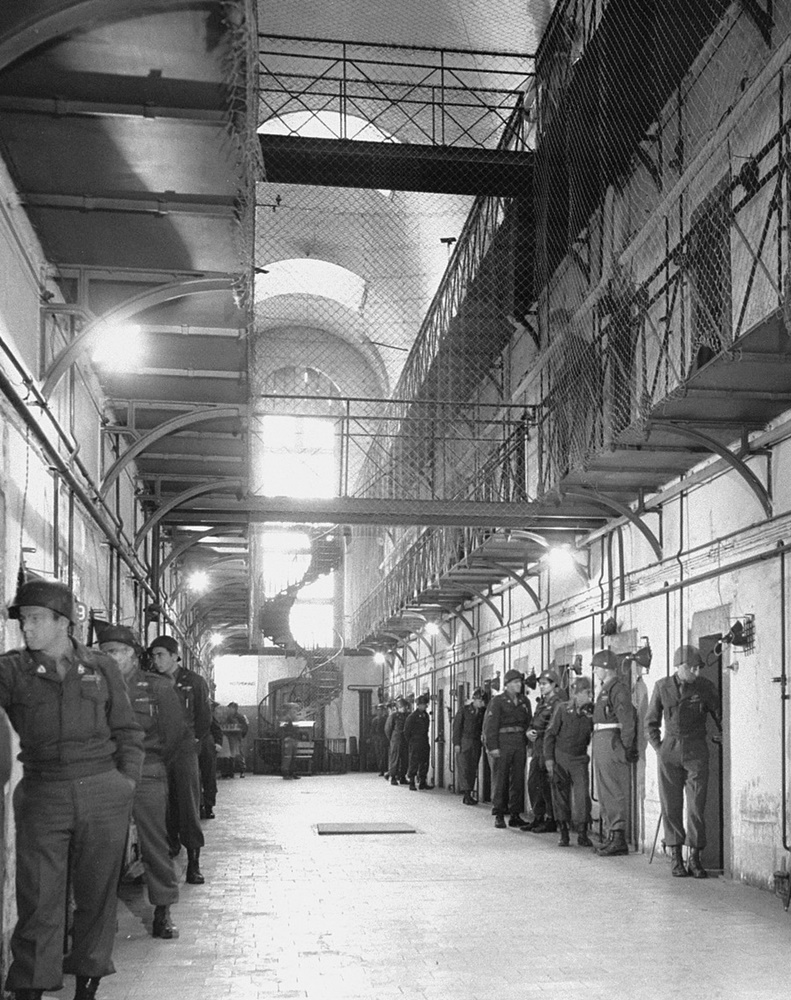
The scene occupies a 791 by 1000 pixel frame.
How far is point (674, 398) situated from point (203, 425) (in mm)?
4032

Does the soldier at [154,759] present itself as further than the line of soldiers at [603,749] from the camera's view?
No

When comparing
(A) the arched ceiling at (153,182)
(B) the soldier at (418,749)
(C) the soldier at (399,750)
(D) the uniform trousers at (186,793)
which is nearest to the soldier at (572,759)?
(A) the arched ceiling at (153,182)

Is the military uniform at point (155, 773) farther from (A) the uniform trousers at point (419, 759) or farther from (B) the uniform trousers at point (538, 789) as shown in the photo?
(A) the uniform trousers at point (419, 759)

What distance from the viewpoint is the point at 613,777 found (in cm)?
1068

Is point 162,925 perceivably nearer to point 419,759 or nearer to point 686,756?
point 686,756

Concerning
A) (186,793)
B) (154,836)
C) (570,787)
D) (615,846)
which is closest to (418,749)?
(570,787)

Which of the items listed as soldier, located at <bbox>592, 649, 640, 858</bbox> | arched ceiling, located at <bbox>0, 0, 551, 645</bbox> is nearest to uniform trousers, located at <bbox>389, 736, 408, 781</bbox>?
arched ceiling, located at <bbox>0, 0, 551, 645</bbox>

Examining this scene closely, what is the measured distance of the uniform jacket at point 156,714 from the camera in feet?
22.5

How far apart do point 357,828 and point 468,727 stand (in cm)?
442

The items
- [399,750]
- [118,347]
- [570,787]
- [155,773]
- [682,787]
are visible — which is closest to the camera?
[155,773]

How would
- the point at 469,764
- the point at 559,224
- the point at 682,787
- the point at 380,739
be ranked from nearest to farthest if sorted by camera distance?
the point at 682,787, the point at 559,224, the point at 469,764, the point at 380,739

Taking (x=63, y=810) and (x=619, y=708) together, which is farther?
(x=619, y=708)

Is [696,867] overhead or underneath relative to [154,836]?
underneath

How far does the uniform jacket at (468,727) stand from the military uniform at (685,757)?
760 centimetres
